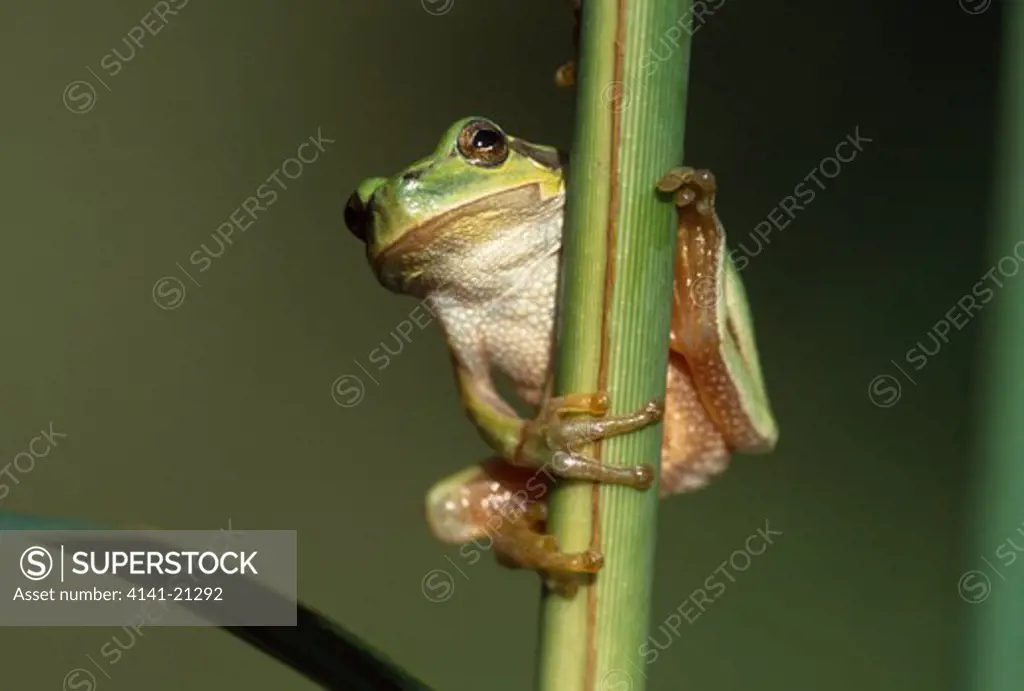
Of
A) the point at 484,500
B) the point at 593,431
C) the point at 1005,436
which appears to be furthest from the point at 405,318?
the point at 1005,436

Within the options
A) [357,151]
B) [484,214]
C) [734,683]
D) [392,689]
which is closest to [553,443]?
[392,689]

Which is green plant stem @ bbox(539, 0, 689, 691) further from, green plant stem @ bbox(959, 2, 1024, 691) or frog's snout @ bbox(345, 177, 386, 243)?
frog's snout @ bbox(345, 177, 386, 243)

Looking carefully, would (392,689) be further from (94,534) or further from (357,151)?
(357,151)

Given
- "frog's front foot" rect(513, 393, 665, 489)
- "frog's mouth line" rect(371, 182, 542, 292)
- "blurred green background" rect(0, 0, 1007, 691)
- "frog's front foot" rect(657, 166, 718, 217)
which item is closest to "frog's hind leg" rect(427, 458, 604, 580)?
"frog's mouth line" rect(371, 182, 542, 292)

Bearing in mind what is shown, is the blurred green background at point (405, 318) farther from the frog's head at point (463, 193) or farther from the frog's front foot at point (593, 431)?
the frog's front foot at point (593, 431)

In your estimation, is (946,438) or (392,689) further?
(946,438)

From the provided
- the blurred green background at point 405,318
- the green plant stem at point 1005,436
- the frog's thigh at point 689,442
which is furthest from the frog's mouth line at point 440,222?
the blurred green background at point 405,318
